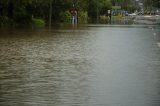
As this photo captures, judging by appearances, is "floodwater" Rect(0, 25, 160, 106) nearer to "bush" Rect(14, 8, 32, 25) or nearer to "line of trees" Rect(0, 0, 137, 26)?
"line of trees" Rect(0, 0, 137, 26)

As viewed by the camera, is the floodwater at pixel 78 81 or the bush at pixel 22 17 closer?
the floodwater at pixel 78 81

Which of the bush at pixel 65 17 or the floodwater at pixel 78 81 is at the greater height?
the floodwater at pixel 78 81

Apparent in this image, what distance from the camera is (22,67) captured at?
1866 cm

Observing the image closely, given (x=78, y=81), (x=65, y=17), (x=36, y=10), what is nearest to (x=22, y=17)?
(x=36, y=10)

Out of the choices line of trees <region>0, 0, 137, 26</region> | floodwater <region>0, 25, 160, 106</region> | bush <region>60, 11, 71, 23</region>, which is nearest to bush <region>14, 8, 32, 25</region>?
line of trees <region>0, 0, 137, 26</region>

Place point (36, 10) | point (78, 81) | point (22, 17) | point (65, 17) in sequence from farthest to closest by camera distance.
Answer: point (65, 17), point (36, 10), point (22, 17), point (78, 81)

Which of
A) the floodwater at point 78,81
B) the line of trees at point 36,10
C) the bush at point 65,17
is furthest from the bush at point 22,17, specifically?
the floodwater at point 78,81

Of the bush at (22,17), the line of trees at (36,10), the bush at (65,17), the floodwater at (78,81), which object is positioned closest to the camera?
the floodwater at (78,81)

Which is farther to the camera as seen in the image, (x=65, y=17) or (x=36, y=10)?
(x=65, y=17)

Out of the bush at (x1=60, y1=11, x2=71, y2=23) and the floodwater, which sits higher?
the floodwater

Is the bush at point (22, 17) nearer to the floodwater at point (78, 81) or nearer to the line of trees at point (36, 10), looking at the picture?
the line of trees at point (36, 10)

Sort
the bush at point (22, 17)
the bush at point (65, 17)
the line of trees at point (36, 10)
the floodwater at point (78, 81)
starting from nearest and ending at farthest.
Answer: the floodwater at point (78, 81), the line of trees at point (36, 10), the bush at point (22, 17), the bush at point (65, 17)

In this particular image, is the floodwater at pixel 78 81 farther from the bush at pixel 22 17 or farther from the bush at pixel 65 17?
the bush at pixel 65 17

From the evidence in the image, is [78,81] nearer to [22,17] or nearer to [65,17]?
[22,17]
